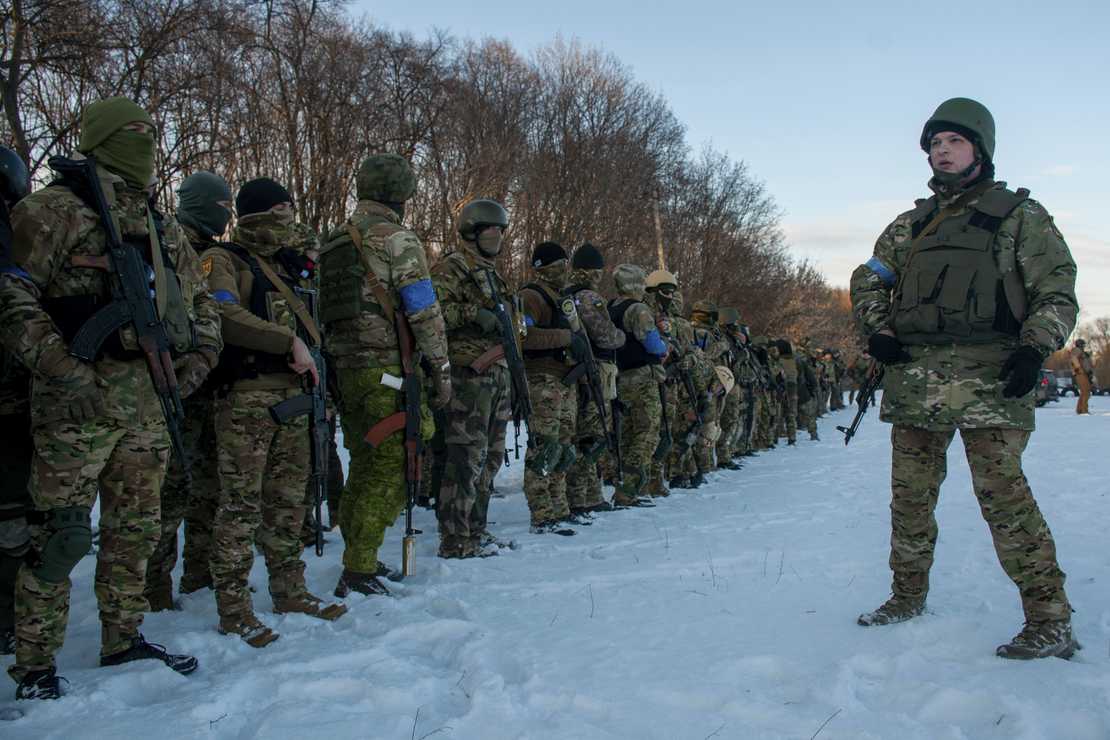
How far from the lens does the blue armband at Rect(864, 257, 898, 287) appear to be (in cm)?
369

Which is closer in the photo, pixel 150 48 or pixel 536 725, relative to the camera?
pixel 536 725

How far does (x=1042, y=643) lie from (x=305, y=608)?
3204mm

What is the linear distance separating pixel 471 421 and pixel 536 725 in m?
2.78

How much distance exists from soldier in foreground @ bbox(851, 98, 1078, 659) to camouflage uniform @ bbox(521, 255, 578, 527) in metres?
2.91

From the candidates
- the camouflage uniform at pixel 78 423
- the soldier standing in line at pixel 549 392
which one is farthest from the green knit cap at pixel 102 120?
the soldier standing in line at pixel 549 392

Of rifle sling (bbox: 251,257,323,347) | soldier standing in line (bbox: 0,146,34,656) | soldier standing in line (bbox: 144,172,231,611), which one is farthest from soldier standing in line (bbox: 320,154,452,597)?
soldier standing in line (bbox: 0,146,34,656)

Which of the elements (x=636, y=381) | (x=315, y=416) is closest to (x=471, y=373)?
(x=315, y=416)

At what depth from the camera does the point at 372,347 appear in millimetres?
4234

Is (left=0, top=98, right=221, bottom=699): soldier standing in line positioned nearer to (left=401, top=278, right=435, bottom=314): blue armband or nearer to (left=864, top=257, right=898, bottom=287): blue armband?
(left=401, top=278, right=435, bottom=314): blue armband

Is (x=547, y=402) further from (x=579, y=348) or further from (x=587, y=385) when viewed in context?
(x=587, y=385)

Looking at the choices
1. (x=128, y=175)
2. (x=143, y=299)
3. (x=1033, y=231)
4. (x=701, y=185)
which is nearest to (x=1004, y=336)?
(x=1033, y=231)

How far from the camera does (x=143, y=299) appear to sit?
2.95 m

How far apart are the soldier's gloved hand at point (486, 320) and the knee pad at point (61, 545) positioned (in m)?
2.72

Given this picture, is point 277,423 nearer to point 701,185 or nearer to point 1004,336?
point 1004,336
